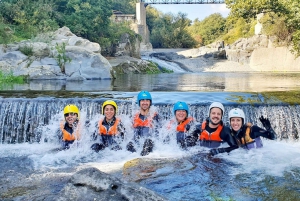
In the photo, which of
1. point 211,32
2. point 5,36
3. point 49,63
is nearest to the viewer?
point 49,63

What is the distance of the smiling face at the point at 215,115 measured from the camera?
241 inches

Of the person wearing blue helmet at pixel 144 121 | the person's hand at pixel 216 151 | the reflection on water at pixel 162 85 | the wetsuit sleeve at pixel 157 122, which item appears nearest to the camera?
the person's hand at pixel 216 151

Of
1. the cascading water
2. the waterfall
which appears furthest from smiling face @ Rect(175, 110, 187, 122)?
the waterfall

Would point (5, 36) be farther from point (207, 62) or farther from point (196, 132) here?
point (207, 62)

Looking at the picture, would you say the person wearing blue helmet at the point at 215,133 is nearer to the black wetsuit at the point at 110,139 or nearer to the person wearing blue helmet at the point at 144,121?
the person wearing blue helmet at the point at 144,121

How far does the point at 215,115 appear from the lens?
615 centimetres

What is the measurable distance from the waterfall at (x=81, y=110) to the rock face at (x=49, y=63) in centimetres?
853

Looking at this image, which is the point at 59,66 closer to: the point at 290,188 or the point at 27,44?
the point at 27,44

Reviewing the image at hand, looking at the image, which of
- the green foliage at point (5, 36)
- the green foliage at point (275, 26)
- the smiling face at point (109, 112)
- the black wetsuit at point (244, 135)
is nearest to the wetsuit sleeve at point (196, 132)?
the black wetsuit at point (244, 135)

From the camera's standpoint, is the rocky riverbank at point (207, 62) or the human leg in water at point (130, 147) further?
the rocky riverbank at point (207, 62)

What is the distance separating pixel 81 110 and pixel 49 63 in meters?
10.1

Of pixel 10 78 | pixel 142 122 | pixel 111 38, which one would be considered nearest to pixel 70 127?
pixel 142 122

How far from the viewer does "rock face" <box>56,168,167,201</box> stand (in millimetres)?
3426

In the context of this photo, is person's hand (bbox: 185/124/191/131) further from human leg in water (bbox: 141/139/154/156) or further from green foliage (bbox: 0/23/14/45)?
green foliage (bbox: 0/23/14/45)
